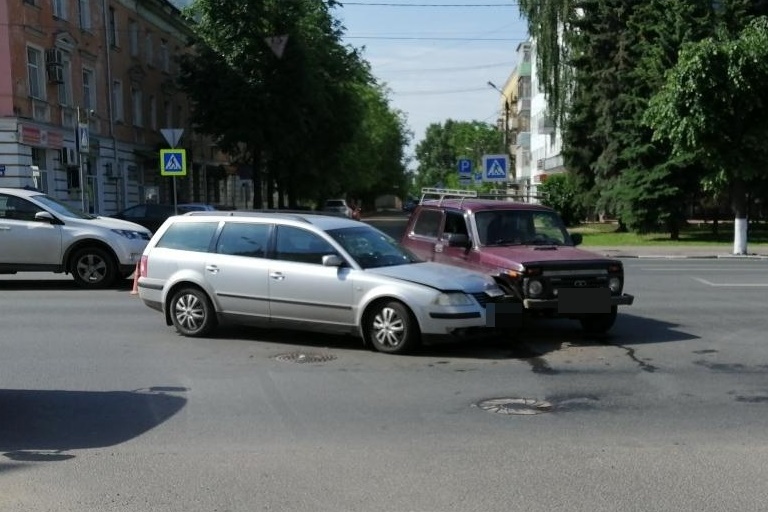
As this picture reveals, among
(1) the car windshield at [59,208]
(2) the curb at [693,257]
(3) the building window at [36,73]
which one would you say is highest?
(3) the building window at [36,73]

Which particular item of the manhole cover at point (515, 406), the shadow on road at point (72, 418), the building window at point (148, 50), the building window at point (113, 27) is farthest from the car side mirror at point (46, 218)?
the building window at point (148, 50)

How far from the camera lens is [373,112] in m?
68.6

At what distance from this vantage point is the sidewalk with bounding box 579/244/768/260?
23359mm

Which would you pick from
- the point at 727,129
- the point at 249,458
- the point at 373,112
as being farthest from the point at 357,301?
the point at 373,112

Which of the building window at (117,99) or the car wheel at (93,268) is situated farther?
the building window at (117,99)

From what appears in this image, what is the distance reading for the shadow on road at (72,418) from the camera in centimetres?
525

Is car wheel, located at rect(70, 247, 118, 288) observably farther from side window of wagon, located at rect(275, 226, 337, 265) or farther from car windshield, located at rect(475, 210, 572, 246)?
car windshield, located at rect(475, 210, 572, 246)

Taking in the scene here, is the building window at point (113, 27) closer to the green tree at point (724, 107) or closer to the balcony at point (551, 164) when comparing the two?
the green tree at point (724, 107)

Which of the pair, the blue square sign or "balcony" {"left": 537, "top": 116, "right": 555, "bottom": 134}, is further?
"balcony" {"left": 537, "top": 116, "right": 555, "bottom": 134}

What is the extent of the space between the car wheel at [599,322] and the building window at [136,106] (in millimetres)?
35227

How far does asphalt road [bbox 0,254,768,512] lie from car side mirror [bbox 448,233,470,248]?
1523mm

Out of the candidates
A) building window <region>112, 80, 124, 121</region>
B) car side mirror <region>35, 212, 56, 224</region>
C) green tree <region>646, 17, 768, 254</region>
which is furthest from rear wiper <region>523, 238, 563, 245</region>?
building window <region>112, 80, 124, 121</region>

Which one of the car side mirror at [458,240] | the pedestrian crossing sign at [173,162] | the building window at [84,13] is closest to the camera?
the car side mirror at [458,240]

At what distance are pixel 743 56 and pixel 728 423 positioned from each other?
21.0 m
